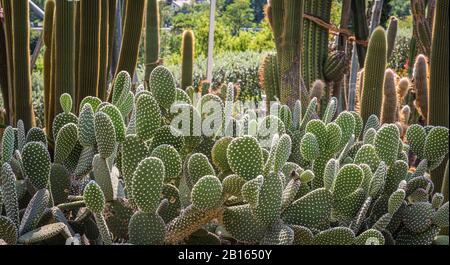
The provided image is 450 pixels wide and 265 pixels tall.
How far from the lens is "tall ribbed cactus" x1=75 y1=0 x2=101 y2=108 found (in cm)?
197

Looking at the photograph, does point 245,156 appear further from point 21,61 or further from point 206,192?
point 21,61

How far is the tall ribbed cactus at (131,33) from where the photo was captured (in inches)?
86.6

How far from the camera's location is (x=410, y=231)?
53.7 inches

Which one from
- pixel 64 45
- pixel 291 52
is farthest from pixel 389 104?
pixel 64 45

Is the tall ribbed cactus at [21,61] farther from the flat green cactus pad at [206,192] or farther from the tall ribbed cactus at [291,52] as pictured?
the flat green cactus pad at [206,192]

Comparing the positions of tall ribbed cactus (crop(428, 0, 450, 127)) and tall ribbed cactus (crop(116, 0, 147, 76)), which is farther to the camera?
tall ribbed cactus (crop(116, 0, 147, 76))

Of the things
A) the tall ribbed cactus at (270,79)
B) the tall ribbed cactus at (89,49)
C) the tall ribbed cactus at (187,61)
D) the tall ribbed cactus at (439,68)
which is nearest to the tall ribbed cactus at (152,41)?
the tall ribbed cactus at (187,61)

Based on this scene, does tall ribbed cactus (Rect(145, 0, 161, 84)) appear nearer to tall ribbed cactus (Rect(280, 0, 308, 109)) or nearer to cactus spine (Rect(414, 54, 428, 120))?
tall ribbed cactus (Rect(280, 0, 308, 109))

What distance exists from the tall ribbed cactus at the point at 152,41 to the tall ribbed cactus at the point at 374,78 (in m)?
0.92

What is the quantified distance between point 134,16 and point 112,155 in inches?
38.2

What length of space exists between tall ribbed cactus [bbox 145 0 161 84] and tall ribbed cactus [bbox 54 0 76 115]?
2.75ft

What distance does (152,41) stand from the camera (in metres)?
2.84

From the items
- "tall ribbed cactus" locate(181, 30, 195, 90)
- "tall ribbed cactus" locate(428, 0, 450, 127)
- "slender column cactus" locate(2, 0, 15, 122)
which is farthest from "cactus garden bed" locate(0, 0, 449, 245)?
"tall ribbed cactus" locate(181, 30, 195, 90)
